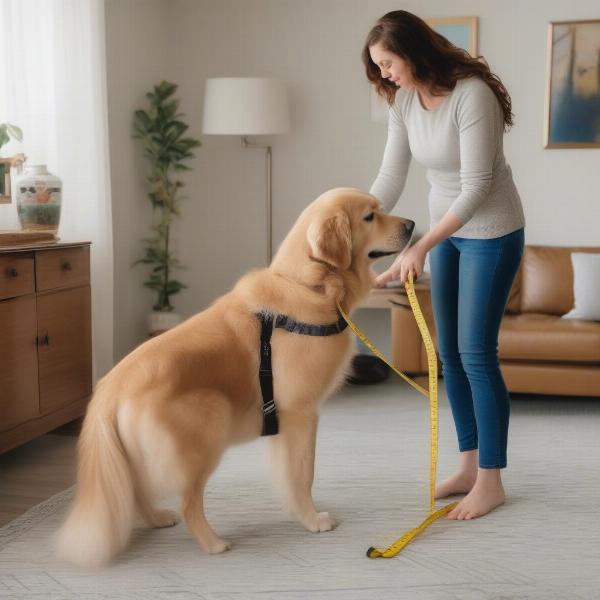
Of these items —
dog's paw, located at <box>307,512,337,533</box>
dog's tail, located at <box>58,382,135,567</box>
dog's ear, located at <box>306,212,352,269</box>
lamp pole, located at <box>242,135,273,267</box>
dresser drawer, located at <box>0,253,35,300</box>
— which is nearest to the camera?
dog's tail, located at <box>58,382,135,567</box>

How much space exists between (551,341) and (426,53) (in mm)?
1840

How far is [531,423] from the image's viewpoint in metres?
3.46

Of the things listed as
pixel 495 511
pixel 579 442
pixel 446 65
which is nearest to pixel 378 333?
pixel 579 442

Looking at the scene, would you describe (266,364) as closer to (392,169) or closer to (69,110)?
(392,169)

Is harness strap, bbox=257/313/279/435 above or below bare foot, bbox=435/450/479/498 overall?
above

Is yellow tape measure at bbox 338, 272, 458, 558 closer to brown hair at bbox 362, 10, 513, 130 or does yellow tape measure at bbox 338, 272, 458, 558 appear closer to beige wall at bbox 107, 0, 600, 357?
brown hair at bbox 362, 10, 513, 130

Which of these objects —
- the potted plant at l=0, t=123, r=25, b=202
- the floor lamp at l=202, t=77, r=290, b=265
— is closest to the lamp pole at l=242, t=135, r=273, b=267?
the floor lamp at l=202, t=77, r=290, b=265

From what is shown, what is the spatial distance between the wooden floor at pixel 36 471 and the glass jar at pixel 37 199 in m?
0.86

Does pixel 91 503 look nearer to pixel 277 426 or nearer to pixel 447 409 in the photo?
pixel 277 426

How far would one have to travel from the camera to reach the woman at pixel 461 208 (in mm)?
2129

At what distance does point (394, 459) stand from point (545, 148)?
7.69 ft

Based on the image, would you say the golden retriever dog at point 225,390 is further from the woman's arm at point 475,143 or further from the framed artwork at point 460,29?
the framed artwork at point 460,29

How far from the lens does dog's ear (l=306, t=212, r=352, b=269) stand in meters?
2.06

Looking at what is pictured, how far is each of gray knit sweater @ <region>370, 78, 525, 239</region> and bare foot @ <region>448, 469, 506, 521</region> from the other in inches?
28.8
